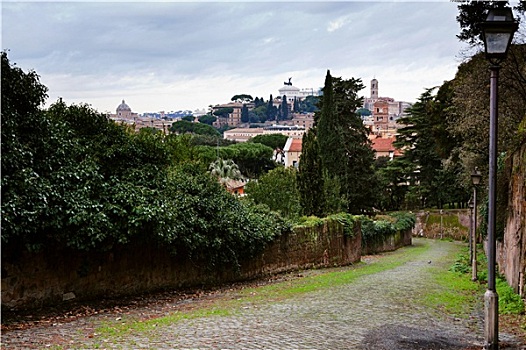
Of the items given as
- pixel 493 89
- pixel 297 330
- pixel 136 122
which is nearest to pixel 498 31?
pixel 493 89

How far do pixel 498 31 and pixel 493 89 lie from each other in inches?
31.3

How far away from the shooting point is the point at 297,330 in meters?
10.2

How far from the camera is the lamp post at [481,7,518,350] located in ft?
26.8

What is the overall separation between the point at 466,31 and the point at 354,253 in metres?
11.8

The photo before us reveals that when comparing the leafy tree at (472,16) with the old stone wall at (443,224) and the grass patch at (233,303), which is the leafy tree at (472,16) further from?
the old stone wall at (443,224)

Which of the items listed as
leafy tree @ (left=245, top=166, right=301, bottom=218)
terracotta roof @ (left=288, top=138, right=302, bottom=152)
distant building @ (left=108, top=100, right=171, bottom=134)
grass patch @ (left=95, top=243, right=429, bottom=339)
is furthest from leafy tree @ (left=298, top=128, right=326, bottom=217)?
terracotta roof @ (left=288, top=138, right=302, bottom=152)

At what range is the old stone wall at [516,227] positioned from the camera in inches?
546

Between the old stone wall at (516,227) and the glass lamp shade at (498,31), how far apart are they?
655 cm

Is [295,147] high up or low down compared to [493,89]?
up

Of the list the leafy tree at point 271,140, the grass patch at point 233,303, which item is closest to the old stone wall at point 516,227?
the grass patch at point 233,303

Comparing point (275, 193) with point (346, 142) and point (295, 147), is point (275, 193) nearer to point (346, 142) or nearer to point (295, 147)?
point (346, 142)

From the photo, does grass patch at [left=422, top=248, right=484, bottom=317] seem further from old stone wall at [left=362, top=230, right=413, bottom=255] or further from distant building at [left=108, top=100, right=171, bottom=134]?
old stone wall at [left=362, top=230, right=413, bottom=255]

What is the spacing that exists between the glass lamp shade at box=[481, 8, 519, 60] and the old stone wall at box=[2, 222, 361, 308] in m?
9.58

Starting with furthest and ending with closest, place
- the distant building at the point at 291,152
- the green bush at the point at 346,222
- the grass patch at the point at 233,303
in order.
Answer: the distant building at the point at 291,152, the green bush at the point at 346,222, the grass patch at the point at 233,303
